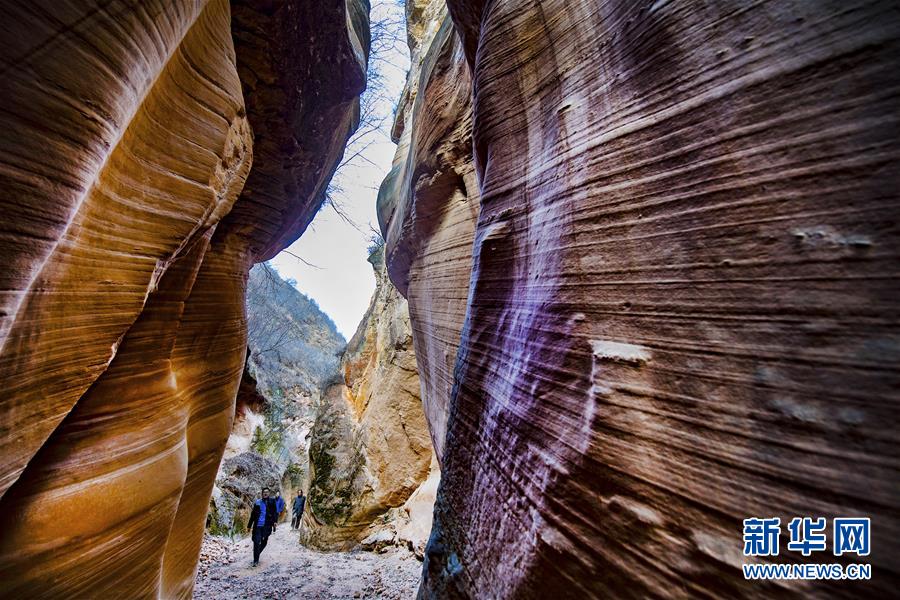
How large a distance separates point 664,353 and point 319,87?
13.7ft

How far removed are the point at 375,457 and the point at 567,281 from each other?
731cm

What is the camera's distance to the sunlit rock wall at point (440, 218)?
11.0ft

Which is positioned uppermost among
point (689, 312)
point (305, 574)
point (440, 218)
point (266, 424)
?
point (440, 218)

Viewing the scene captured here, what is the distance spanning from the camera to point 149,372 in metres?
2.82

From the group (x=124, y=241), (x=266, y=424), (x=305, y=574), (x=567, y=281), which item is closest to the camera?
(x=567, y=281)

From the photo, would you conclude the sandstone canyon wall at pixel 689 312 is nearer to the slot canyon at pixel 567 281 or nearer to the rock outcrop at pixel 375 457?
the slot canyon at pixel 567 281

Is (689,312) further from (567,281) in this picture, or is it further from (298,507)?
(298,507)

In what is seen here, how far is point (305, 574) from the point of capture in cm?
608

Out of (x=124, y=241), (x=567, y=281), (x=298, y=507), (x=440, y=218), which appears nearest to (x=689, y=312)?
(x=567, y=281)

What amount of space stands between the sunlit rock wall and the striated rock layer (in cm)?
104

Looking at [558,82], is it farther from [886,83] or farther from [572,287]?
[886,83]

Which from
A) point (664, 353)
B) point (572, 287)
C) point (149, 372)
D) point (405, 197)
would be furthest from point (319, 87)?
point (664, 353)

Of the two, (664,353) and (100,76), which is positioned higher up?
(100,76)

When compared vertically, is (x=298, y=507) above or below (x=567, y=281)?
below
